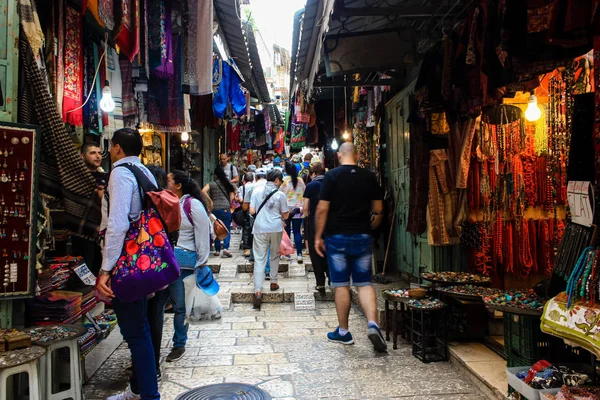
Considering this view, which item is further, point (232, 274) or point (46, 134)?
point (232, 274)

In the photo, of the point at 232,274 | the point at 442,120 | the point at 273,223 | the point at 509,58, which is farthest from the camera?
the point at 232,274

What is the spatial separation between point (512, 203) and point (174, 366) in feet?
15.8

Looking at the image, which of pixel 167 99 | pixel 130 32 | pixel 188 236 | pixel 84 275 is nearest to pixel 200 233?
pixel 188 236

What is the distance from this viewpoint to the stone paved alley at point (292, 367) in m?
4.48

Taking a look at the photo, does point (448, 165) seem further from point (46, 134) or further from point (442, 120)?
point (46, 134)

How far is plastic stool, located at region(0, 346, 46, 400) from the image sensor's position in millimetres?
3221

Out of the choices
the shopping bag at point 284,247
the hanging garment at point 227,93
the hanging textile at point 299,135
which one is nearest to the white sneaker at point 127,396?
the shopping bag at point 284,247

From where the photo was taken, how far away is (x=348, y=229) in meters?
5.61

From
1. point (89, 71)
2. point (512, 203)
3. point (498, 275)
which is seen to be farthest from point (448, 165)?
point (89, 71)

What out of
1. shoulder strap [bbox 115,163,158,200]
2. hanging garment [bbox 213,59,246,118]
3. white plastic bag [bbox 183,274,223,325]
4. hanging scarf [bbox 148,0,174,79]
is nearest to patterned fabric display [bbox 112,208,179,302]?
shoulder strap [bbox 115,163,158,200]

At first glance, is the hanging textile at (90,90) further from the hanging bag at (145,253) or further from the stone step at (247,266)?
the stone step at (247,266)

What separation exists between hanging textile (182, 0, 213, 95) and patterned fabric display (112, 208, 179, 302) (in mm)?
3986

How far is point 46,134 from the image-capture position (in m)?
4.05

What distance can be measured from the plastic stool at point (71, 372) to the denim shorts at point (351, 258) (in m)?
2.81
